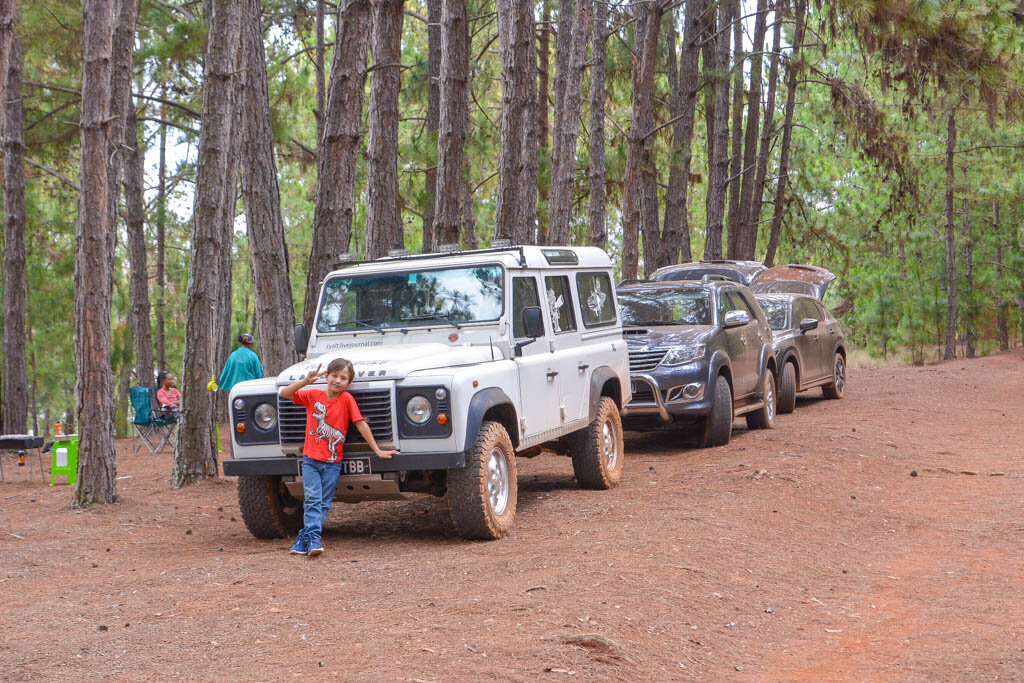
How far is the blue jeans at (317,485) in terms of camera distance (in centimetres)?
773

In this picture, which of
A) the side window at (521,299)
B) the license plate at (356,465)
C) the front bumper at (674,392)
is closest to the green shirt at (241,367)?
the front bumper at (674,392)

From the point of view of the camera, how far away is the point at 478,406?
782 cm

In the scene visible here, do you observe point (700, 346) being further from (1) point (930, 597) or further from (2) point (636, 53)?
(2) point (636, 53)

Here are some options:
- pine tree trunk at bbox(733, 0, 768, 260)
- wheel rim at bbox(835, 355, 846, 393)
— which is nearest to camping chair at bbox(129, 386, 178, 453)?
wheel rim at bbox(835, 355, 846, 393)

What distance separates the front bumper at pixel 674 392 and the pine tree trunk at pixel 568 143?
4.90 m

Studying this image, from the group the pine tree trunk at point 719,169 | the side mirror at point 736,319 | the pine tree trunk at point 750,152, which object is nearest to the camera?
the side mirror at point 736,319

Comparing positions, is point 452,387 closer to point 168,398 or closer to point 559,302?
point 559,302

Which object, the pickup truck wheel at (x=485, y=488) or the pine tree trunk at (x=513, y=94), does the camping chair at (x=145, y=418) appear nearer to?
the pine tree trunk at (x=513, y=94)

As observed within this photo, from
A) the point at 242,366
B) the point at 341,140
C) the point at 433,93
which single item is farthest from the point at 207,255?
the point at 433,93

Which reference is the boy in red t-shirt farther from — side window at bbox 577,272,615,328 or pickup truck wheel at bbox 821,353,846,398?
pickup truck wheel at bbox 821,353,846,398

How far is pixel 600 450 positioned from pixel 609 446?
439mm

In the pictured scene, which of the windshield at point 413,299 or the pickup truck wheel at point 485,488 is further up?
the windshield at point 413,299

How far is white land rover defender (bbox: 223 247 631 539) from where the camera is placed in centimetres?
773

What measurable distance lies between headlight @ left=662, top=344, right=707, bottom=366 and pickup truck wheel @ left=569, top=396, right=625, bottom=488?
201 centimetres
